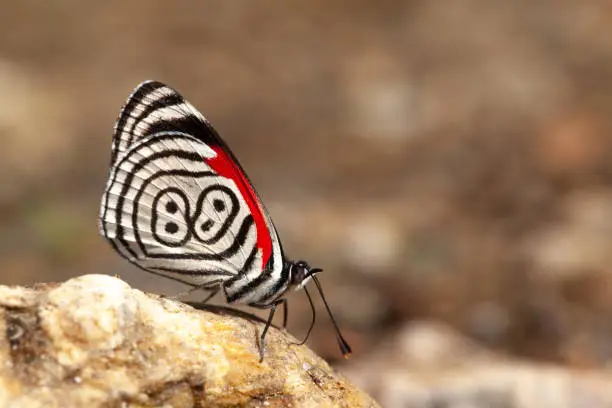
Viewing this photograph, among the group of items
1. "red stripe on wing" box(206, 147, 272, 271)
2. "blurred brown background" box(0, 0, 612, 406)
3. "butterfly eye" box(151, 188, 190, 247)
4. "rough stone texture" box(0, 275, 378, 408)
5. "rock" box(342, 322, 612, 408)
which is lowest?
"rough stone texture" box(0, 275, 378, 408)

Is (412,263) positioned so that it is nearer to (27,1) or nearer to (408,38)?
(408,38)

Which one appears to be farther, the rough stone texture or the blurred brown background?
the blurred brown background

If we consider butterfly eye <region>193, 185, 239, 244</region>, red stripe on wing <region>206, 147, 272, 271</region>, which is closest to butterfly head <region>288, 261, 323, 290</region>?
red stripe on wing <region>206, 147, 272, 271</region>

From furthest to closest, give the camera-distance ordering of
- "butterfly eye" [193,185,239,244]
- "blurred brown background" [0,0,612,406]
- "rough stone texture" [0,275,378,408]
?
1. "blurred brown background" [0,0,612,406]
2. "butterfly eye" [193,185,239,244]
3. "rough stone texture" [0,275,378,408]

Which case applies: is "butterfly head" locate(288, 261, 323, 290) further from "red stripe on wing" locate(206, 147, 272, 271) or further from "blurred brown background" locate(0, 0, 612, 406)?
"blurred brown background" locate(0, 0, 612, 406)

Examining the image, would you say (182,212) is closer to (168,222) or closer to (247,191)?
(168,222)

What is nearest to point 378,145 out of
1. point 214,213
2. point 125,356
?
point 214,213

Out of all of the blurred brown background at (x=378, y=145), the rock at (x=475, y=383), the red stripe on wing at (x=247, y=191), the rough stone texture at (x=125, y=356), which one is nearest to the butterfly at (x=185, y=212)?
the red stripe on wing at (x=247, y=191)
